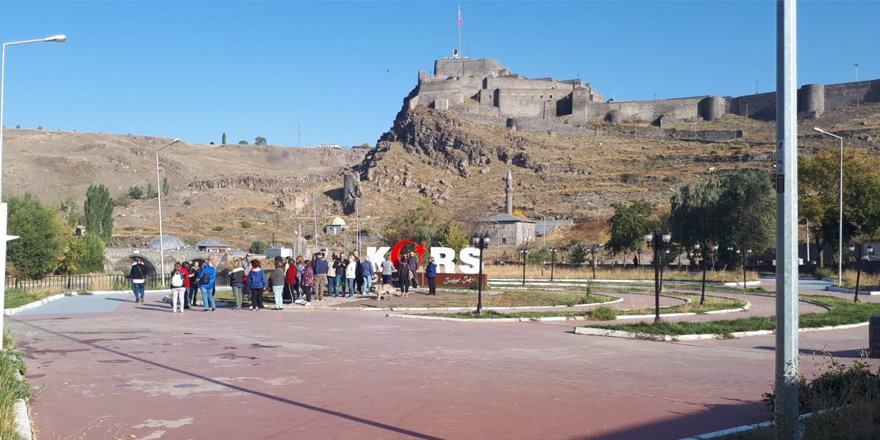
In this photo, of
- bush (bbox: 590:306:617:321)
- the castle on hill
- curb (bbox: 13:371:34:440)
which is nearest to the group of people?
bush (bbox: 590:306:617:321)

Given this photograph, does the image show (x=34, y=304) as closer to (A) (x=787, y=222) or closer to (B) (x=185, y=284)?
(B) (x=185, y=284)

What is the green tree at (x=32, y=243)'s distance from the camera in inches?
1609

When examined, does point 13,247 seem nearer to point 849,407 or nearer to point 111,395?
point 111,395

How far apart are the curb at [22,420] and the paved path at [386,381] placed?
0.15m

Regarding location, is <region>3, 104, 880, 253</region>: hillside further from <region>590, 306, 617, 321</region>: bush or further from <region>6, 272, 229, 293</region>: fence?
<region>590, 306, 617, 321</region>: bush

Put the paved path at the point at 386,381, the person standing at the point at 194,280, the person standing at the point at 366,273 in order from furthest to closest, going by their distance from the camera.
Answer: the person standing at the point at 366,273 → the person standing at the point at 194,280 → the paved path at the point at 386,381

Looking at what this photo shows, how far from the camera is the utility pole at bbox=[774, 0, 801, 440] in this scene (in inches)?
252

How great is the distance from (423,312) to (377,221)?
7383 cm

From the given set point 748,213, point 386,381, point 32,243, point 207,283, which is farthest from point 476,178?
point 386,381

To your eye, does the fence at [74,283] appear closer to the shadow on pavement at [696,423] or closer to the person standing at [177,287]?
the person standing at [177,287]

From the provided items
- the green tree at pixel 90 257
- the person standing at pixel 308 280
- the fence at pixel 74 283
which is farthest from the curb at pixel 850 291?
the green tree at pixel 90 257

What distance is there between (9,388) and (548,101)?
120680mm

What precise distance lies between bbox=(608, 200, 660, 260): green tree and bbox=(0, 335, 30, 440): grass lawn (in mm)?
48198

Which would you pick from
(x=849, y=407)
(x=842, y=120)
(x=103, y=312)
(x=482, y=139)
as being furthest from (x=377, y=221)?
(x=849, y=407)
